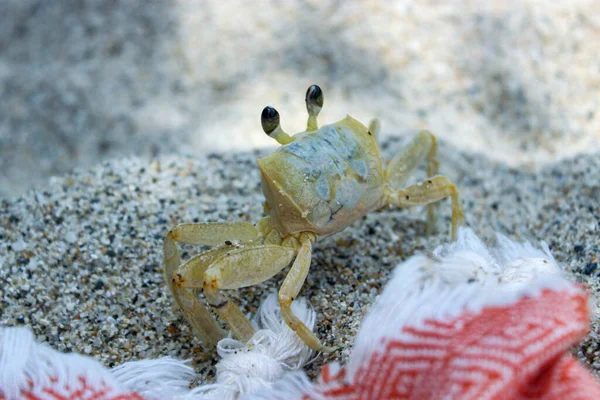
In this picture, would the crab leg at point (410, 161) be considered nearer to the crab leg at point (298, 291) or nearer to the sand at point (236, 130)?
the sand at point (236, 130)

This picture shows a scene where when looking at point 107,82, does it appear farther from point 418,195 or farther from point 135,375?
point 135,375

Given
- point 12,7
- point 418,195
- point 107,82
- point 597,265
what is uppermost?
point 12,7

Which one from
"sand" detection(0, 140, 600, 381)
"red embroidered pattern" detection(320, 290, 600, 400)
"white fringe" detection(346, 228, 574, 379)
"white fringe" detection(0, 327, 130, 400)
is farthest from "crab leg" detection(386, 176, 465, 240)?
"white fringe" detection(0, 327, 130, 400)

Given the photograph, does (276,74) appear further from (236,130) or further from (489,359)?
(489,359)

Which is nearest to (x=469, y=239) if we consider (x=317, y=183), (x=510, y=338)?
(x=510, y=338)

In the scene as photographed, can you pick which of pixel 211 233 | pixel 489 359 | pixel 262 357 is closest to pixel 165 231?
pixel 211 233

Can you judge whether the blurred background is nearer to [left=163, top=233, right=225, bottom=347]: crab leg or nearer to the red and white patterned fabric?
[left=163, top=233, right=225, bottom=347]: crab leg
